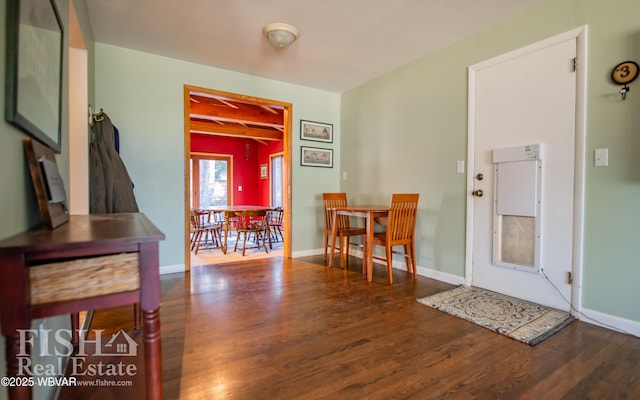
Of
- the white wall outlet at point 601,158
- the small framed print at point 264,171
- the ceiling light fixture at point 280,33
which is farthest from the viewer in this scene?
the small framed print at point 264,171

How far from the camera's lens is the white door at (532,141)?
227 centimetres

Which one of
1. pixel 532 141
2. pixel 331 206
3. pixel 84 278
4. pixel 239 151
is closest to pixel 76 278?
pixel 84 278

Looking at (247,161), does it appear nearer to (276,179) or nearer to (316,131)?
(276,179)

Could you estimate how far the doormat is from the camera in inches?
77.4

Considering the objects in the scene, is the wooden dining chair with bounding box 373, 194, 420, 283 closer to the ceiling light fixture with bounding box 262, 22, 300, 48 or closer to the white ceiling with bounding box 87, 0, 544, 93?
the white ceiling with bounding box 87, 0, 544, 93

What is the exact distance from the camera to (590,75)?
2139 millimetres

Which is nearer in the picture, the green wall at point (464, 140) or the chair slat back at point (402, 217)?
the green wall at point (464, 140)

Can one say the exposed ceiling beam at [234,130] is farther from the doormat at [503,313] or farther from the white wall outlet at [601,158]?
the white wall outlet at [601,158]

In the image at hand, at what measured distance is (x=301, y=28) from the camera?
2.77 m

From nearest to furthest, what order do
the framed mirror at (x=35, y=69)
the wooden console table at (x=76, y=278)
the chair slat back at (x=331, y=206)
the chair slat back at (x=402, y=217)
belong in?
the wooden console table at (x=76, y=278) → the framed mirror at (x=35, y=69) → the chair slat back at (x=402, y=217) → the chair slat back at (x=331, y=206)

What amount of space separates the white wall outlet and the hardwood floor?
1.10 meters

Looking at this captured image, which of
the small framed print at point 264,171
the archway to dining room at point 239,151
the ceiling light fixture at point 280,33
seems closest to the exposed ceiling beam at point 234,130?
the archway to dining room at point 239,151

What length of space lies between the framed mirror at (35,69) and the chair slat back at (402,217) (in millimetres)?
2567

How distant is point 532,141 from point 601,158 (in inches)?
18.6
